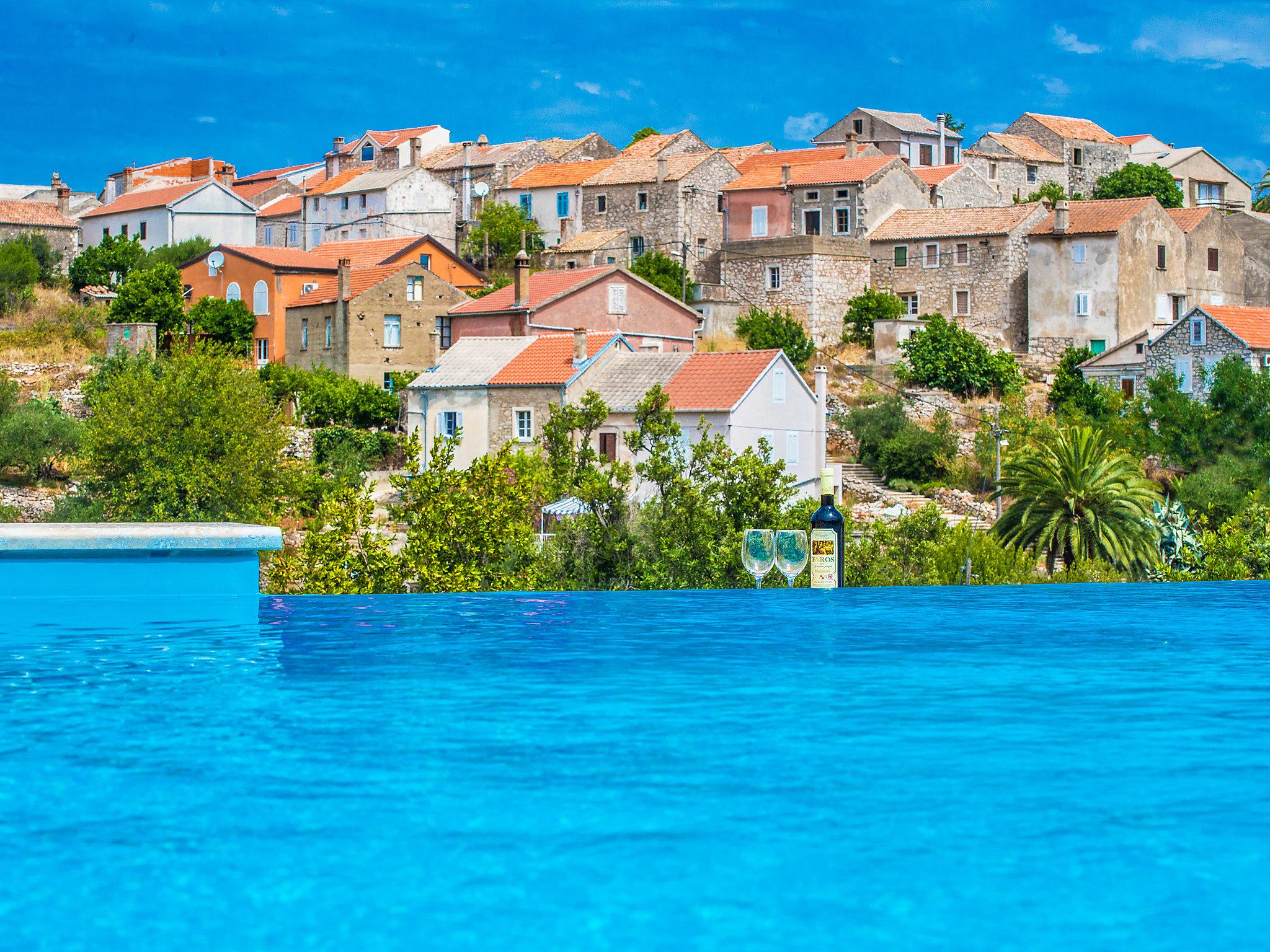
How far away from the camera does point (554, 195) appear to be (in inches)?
3265

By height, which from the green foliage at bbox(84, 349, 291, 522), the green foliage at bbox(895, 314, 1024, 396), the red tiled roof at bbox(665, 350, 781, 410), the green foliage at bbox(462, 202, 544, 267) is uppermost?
the green foliage at bbox(462, 202, 544, 267)

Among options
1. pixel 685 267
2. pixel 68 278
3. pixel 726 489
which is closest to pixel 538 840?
pixel 726 489

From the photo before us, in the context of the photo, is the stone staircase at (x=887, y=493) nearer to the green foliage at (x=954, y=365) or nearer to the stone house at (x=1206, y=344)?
the green foliage at (x=954, y=365)

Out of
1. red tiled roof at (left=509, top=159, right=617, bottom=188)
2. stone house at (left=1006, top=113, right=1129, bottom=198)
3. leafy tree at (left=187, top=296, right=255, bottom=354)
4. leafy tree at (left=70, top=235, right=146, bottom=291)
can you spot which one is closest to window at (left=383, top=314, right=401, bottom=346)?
leafy tree at (left=187, top=296, right=255, bottom=354)

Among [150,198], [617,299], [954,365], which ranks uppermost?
[150,198]

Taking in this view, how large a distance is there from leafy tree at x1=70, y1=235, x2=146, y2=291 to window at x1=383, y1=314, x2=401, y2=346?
18329 millimetres

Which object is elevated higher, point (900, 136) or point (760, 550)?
point (900, 136)

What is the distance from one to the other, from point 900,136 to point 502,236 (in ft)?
103

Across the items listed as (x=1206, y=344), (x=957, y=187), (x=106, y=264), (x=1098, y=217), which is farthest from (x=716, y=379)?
(x=106, y=264)

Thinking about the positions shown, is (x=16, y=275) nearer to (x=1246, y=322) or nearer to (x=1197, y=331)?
(x=1197, y=331)

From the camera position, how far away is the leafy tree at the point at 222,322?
65.8 metres

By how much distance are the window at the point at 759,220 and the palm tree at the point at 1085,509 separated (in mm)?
45121

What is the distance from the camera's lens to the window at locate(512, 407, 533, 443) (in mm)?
53031

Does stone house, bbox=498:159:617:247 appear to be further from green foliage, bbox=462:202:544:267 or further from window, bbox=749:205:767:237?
window, bbox=749:205:767:237
